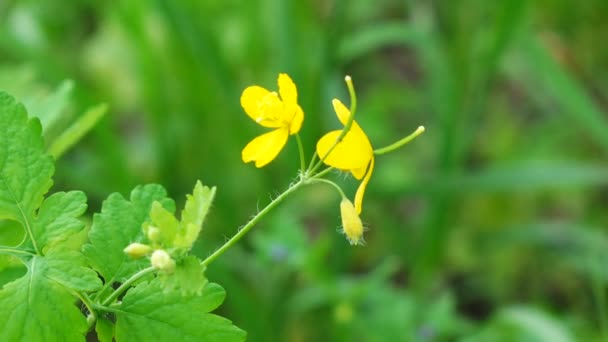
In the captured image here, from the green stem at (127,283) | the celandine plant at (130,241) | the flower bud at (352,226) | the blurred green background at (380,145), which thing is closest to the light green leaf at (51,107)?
the celandine plant at (130,241)

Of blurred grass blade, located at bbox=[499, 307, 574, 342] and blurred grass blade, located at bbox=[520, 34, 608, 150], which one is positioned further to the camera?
blurred grass blade, located at bbox=[520, 34, 608, 150]

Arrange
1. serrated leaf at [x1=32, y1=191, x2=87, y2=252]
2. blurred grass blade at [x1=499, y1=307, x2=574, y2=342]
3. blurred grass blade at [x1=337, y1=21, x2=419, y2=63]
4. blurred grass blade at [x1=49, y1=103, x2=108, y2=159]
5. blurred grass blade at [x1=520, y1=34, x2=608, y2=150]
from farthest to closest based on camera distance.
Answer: blurred grass blade at [x1=337, y1=21, x2=419, y2=63] < blurred grass blade at [x1=520, y1=34, x2=608, y2=150] < blurred grass blade at [x1=499, y1=307, x2=574, y2=342] < blurred grass blade at [x1=49, y1=103, x2=108, y2=159] < serrated leaf at [x1=32, y1=191, x2=87, y2=252]

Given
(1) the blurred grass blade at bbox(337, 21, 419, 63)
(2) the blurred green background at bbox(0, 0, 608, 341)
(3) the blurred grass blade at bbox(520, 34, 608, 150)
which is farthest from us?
(1) the blurred grass blade at bbox(337, 21, 419, 63)

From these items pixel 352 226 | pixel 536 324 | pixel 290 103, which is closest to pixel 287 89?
pixel 290 103

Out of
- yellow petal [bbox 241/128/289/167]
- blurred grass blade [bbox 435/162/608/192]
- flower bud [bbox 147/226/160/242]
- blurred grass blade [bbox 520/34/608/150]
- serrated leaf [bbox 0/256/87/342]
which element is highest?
yellow petal [bbox 241/128/289/167]

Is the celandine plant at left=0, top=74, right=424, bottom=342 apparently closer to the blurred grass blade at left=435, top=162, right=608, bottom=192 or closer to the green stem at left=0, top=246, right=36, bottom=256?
the green stem at left=0, top=246, right=36, bottom=256

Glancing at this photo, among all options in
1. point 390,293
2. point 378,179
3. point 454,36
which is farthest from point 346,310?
point 454,36

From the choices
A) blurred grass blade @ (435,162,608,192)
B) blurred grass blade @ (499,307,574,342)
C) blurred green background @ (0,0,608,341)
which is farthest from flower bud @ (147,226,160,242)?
blurred grass blade @ (435,162,608,192)
